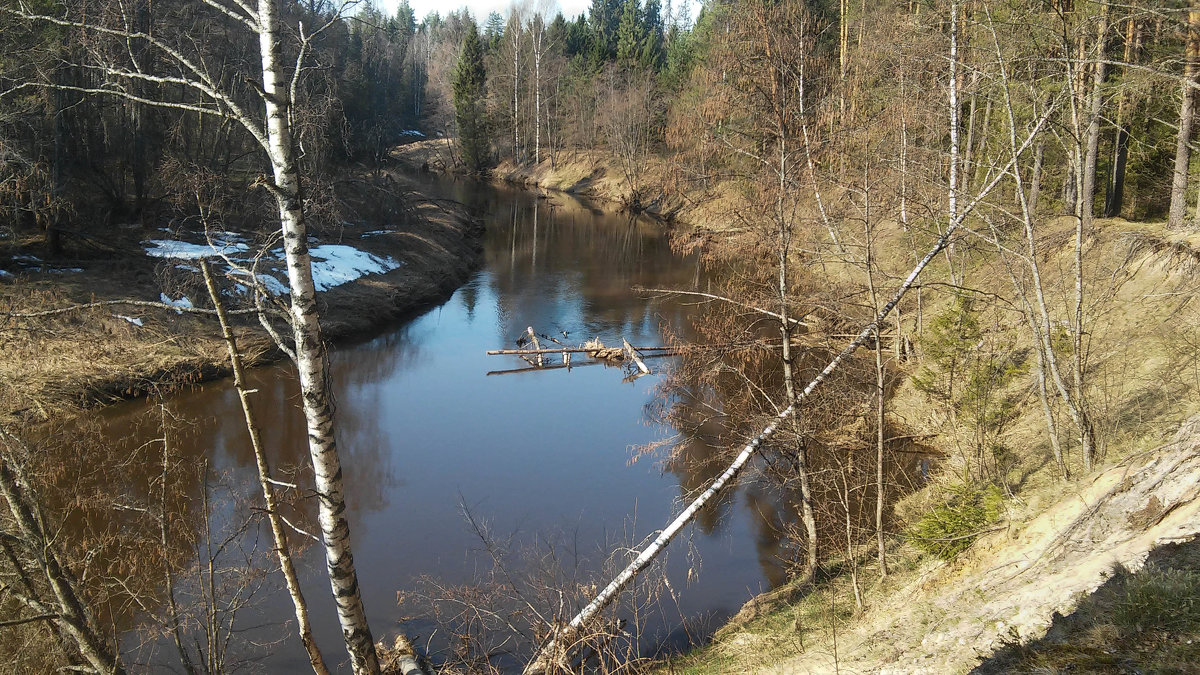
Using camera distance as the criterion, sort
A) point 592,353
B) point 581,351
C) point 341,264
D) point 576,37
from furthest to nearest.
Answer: point 576,37
point 341,264
point 581,351
point 592,353

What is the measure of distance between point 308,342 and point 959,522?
6939mm

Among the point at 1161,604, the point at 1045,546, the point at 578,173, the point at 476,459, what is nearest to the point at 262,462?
the point at 1161,604

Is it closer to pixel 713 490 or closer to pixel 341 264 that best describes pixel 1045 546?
pixel 713 490

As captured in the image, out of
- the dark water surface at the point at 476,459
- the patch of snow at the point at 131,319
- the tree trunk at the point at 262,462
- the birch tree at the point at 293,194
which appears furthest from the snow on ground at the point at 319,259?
the birch tree at the point at 293,194

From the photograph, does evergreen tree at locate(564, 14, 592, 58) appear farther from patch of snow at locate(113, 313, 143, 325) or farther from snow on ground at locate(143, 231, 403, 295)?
patch of snow at locate(113, 313, 143, 325)

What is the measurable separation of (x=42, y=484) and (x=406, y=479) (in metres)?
6.05

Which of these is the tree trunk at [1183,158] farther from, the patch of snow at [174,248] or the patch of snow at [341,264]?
the patch of snow at [174,248]

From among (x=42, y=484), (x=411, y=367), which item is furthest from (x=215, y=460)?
(x=411, y=367)

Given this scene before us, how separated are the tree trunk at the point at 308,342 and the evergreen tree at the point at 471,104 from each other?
56.1 m

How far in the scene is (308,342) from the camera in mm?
6098

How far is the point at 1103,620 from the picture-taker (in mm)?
4781

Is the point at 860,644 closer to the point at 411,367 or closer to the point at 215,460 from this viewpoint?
the point at 215,460

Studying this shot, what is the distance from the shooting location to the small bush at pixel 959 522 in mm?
8383

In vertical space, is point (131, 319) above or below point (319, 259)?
below
